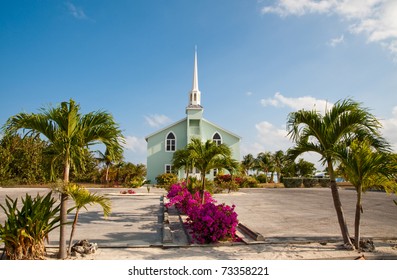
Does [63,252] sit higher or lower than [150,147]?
lower

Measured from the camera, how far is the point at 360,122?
552 centimetres

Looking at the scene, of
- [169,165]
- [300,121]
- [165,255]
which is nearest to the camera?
[165,255]

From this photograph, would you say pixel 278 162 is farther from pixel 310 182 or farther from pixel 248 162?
pixel 310 182

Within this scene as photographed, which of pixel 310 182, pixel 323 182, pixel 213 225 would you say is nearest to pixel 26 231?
pixel 213 225

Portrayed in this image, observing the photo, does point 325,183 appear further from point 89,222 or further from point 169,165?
point 89,222

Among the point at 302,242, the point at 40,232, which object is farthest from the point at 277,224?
the point at 40,232

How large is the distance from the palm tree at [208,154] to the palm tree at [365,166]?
4.99 metres

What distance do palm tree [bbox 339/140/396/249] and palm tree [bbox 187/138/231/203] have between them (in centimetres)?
499

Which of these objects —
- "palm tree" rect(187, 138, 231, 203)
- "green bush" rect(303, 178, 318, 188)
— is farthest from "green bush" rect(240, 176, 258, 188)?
"palm tree" rect(187, 138, 231, 203)

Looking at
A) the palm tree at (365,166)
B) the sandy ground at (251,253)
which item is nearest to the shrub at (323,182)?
the sandy ground at (251,253)

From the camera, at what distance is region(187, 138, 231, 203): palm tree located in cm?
1025

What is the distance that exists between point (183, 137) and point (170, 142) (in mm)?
1505
